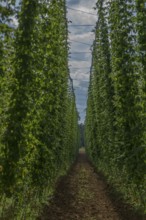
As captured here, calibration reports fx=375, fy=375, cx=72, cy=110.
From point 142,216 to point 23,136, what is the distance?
5.59 metres

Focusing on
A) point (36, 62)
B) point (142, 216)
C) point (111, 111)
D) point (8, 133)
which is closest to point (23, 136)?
point (8, 133)

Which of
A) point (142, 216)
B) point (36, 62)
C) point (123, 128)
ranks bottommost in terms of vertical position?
point (142, 216)

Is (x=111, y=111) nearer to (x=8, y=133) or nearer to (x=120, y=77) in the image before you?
(x=120, y=77)

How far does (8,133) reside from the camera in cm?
840

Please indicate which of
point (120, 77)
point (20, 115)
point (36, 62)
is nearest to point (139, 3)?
point (120, 77)

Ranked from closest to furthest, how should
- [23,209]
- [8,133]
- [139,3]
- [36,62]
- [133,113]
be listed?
[8,133]
[36,62]
[23,209]
[139,3]
[133,113]

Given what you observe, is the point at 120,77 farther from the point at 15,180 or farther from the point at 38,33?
the point at 15,180

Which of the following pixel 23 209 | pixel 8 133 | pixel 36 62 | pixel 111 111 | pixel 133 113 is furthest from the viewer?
pixel 111 111

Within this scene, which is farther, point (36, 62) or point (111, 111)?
point (111, 111)

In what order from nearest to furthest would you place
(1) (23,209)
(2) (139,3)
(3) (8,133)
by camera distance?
(3) (8,133)
(1) (23,209)
(2) (139,3)

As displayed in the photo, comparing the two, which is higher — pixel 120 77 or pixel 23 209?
pixel 120 77

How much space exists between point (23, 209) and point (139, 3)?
7.30 metres

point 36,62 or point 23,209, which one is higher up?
point 36,62

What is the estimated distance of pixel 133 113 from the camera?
44.1ft
